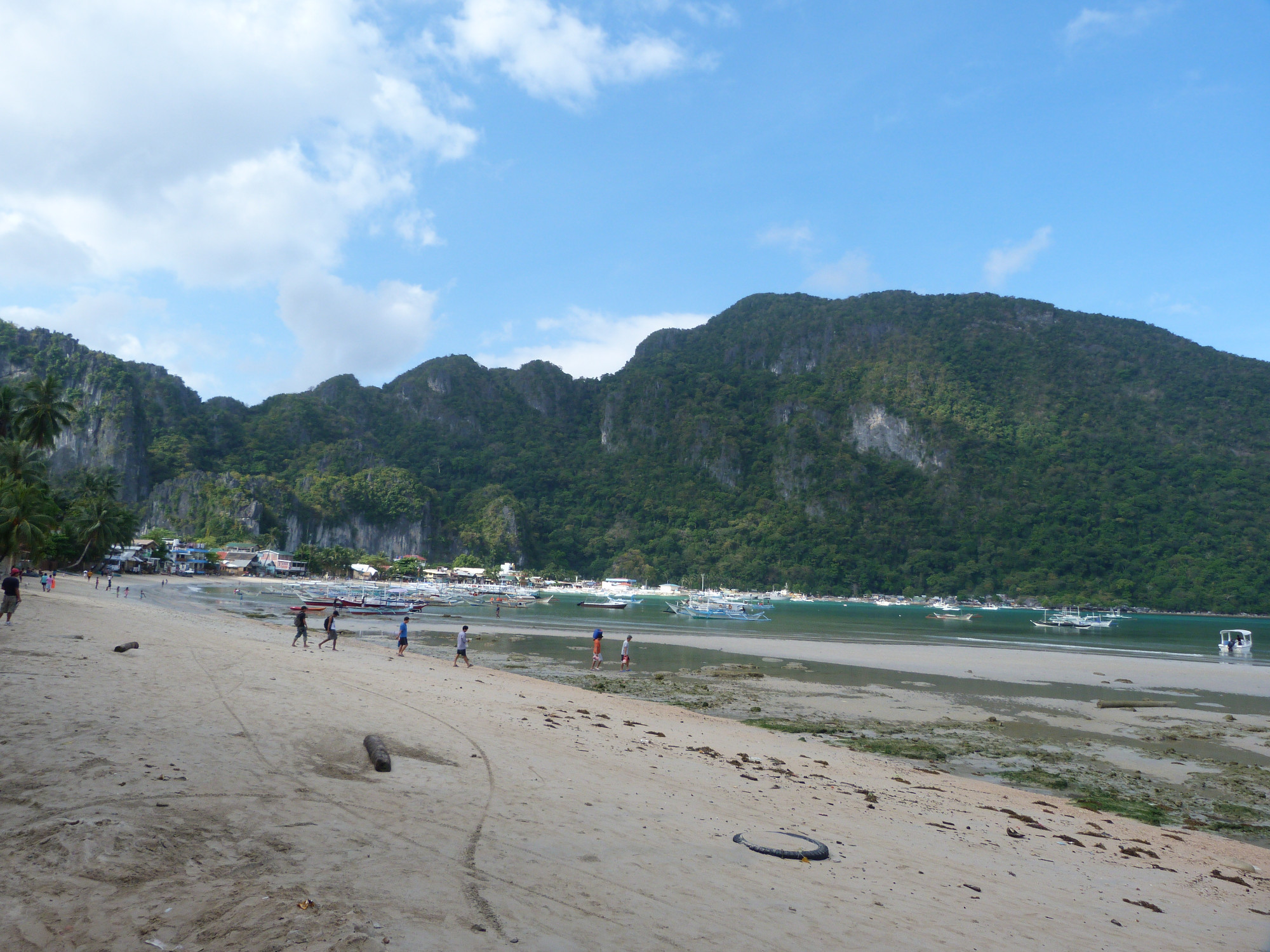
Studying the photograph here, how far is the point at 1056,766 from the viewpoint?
44.3 feet

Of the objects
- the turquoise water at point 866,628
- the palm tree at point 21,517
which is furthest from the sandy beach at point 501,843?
the palm tree at point 21,517

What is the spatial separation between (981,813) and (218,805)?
31.2ft

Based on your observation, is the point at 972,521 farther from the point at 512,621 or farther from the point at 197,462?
the point at 197,462

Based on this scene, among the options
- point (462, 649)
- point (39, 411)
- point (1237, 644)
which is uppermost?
point (39, 411)

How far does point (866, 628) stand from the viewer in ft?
201

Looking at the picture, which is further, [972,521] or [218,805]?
[972,521]

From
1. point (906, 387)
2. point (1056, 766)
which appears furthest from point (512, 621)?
point (906, 387)

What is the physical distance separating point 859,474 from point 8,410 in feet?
499

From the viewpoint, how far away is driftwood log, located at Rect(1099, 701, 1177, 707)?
21672 mm

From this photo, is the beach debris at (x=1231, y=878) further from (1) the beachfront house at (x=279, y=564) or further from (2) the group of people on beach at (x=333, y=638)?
(1) the beachfront house at (x=279, y=564)

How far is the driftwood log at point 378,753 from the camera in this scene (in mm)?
7465

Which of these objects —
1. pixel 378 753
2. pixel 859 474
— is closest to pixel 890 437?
pixel 859 474

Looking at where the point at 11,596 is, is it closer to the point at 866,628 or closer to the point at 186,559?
the point at 866,628

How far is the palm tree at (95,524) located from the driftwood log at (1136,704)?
82.8 metres
